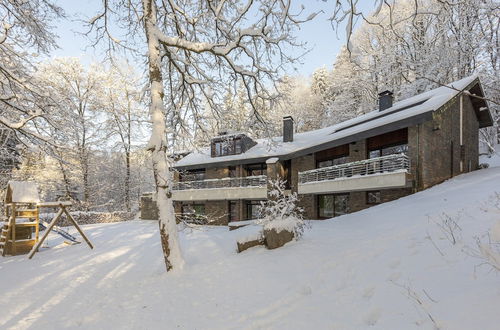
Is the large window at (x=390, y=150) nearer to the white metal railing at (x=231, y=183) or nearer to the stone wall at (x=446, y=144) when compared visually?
the stone wall at (x=446, y=144)

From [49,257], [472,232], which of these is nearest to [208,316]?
[472,232]

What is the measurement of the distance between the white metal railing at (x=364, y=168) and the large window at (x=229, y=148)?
684cm

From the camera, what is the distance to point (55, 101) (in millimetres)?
7801

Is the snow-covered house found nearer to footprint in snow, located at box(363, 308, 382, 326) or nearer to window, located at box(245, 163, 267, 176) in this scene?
window, located at box(245, 163, 267, 176)

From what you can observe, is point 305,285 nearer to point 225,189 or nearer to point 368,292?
Answer: point 368,292

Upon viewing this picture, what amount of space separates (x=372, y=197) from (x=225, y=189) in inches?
455

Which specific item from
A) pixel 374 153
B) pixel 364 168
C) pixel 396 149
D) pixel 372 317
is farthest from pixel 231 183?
pixel 372 317

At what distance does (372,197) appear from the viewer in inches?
636

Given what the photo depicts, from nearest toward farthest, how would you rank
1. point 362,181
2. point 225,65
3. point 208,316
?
point 208,316 → point 225,65 → point 362,181

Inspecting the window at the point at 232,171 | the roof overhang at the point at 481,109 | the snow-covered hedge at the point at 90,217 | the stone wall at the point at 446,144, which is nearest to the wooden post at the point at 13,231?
the snow-covered hedge at the point at 90,217

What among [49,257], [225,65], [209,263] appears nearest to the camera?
[209,263]

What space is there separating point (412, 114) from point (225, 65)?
29.1ft

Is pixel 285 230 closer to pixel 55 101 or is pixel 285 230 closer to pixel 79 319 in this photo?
pixel 79 319

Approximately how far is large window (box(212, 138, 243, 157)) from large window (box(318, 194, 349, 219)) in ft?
27.7
